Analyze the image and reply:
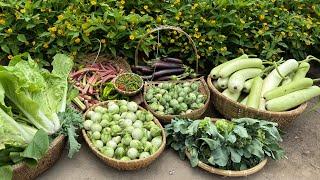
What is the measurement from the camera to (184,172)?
3.59 m

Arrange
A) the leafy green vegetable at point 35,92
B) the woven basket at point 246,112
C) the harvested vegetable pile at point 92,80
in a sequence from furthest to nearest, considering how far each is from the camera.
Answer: the harvested vegetable pile at point 92,80
the woven basket at point 246,112
the leafy green vegetable at point 35,92

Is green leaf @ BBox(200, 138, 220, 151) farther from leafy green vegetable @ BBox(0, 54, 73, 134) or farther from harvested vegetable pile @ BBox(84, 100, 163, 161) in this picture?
leafy green vegetable @ BBox(0, 54, 73, 134)

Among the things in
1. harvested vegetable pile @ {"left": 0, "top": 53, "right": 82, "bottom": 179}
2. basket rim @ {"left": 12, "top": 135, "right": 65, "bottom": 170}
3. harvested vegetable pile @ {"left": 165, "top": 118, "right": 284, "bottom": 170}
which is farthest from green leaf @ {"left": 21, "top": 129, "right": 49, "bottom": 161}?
harvested vegetable pile @ {"left": 165, "top": 118, "right": 284, "bottom": 170}

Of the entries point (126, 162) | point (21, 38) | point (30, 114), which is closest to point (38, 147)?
point (30, 114)

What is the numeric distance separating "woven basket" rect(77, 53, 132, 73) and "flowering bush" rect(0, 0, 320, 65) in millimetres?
73

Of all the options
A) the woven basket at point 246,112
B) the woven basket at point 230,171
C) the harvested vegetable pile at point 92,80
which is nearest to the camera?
the woven basket at point 230,171

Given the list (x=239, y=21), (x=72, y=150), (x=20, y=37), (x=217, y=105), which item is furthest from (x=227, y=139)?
(x=20, y=37)

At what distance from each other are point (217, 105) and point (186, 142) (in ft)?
2.53

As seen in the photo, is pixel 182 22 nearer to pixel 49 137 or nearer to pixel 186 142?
pixel 186 142

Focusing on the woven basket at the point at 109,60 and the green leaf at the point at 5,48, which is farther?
the woven basket at the point at 109,60

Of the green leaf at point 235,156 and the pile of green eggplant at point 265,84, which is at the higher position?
the pile of green eggplant at point 265,84

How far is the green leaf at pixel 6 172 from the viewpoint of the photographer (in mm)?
2996

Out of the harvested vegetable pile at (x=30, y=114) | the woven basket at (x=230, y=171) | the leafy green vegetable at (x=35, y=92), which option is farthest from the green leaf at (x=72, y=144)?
the woven basket at (x=230, y=171)

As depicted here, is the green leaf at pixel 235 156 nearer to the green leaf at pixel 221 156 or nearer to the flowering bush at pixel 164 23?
the green leaf at pixel 221 156
